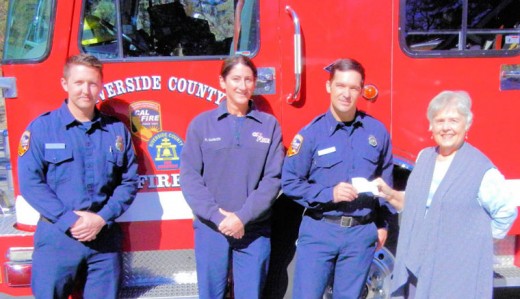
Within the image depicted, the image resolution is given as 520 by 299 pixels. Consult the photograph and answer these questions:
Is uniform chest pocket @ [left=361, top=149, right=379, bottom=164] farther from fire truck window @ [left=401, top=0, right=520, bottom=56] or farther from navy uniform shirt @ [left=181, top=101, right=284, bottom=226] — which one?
fire truck window @ [left=401, top=0, right=520, bottom=56]

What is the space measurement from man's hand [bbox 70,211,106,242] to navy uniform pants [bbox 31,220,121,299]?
7 centimetres

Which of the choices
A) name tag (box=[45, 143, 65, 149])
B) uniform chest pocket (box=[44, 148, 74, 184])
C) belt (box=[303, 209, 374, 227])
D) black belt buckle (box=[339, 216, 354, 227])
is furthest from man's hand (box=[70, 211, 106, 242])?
black belt buckle (box=[339, 216, 354, 227])

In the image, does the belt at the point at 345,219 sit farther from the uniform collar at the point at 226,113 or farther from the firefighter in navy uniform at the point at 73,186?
the firefighter in navy uniform at the point at 73,186

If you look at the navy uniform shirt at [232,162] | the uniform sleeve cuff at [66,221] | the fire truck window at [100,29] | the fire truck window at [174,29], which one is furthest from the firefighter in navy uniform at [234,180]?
the fire truck window at [100,29]

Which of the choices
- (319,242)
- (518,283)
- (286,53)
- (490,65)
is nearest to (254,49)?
(286,53)

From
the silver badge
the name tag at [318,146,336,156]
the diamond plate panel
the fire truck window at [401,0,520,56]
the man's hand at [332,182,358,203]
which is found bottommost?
the diamond plate panel

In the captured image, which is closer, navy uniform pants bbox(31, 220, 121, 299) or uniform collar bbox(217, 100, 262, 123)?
navy uniform pants bbox(31, 220, 121, 299)

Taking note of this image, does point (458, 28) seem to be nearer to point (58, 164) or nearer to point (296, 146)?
point (296, 146)

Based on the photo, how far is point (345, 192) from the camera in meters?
2.62

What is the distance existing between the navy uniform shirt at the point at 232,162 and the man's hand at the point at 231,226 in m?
0.06

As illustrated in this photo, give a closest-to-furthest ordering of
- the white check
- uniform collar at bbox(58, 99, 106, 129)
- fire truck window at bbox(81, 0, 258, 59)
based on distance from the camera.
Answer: the white check
uniform collar at bbox(58, 99, 106, 129)
fire truck window at bbox(81, 0, 258, 59)

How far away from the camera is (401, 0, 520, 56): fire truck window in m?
3.33

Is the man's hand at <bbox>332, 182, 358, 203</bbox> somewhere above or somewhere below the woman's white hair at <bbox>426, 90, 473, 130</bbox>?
below

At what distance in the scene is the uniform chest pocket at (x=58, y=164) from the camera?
2.77 metres
